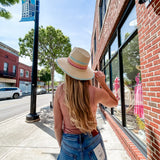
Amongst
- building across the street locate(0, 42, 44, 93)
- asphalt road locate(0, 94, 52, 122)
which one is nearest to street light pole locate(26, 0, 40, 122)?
asphalt road locate(0, 94, 52, 122)

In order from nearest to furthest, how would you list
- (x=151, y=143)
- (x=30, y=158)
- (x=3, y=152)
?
1. (x=151, y=143)
2. (x=30, y=158)
3. (x=3, y=152)

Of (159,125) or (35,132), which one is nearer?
(159,125)

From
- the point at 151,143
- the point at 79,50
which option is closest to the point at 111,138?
the point at 151,143

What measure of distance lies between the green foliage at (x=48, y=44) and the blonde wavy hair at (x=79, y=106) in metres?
7.95

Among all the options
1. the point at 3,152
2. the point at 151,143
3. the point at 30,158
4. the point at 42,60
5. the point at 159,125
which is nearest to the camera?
the point at 159,125

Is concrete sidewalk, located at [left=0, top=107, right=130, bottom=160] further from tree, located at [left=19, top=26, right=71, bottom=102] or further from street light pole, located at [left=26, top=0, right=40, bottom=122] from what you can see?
tree, located at [left=19, top=26, right=71, bottom=102]

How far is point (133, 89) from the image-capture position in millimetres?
3092

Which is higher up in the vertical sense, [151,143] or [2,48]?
[2,48]

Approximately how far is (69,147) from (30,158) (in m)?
2.00

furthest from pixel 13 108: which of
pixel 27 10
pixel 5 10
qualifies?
pixel 27 10

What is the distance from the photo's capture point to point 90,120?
1152 millimetres

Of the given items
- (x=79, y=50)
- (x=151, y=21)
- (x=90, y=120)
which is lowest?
(x=90, y=120)

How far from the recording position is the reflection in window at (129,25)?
2572mm

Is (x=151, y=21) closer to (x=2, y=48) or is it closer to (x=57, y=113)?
(x=57, y=113)
